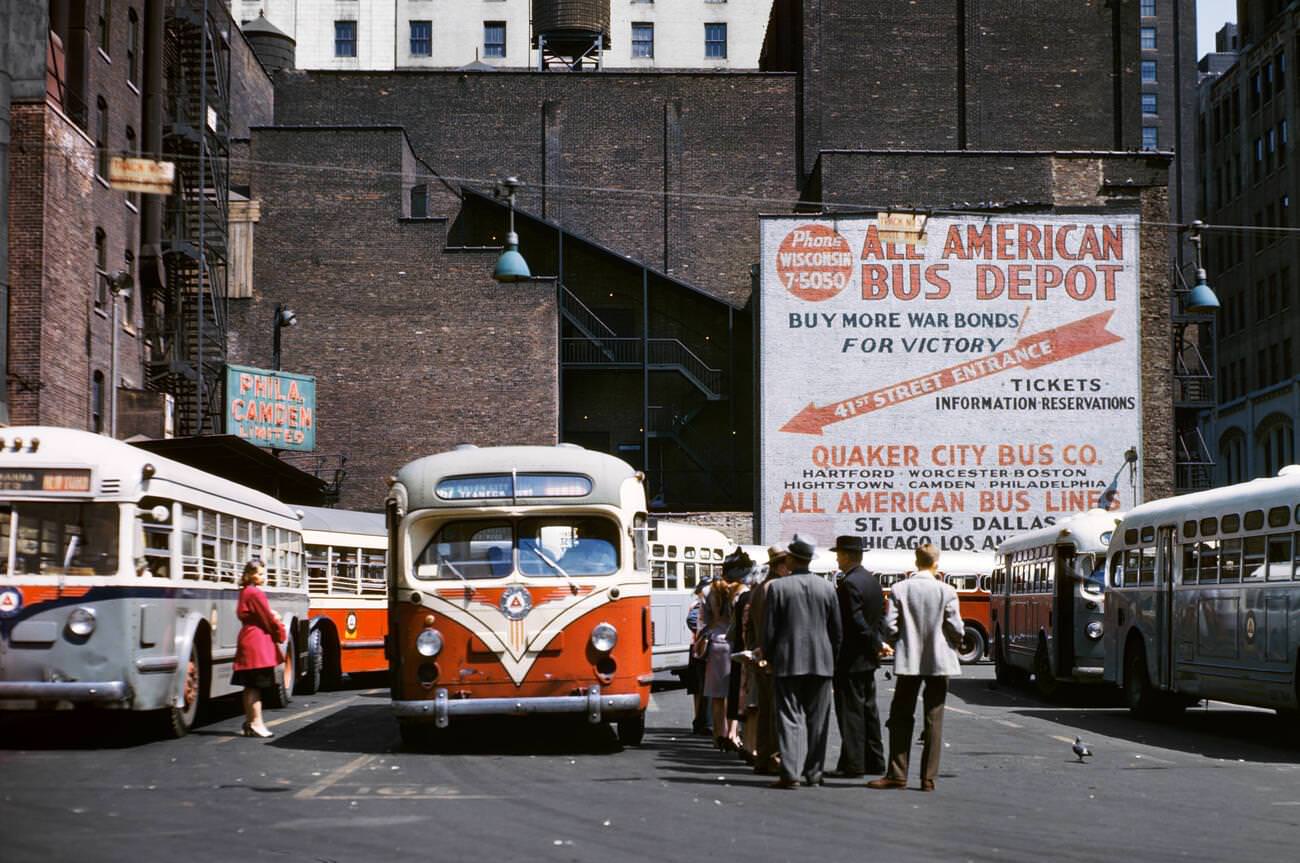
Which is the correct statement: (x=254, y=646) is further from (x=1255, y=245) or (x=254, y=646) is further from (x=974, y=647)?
(x=1255, y=245)

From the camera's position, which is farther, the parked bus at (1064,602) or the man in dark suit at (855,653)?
the parked bus at (1064,602)

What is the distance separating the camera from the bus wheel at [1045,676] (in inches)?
1023

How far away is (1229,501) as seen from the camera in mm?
19234

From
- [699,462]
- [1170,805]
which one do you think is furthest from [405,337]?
[1170,805]

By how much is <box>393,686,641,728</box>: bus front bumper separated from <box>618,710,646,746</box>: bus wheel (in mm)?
721

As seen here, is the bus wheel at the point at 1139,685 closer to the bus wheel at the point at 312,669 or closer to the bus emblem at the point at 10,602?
the bus wheel at the point at 312,669

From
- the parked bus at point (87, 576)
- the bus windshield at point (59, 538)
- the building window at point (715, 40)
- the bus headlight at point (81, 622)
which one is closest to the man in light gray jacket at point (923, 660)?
the parked bus at point (87, 576)

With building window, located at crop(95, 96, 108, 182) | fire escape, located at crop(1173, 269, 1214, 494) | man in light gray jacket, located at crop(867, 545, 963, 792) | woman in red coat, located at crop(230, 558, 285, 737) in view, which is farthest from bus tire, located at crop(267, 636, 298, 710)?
fire escape, located at crop(1173, 269, 1214, 494)

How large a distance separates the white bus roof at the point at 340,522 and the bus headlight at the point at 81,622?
10908mm

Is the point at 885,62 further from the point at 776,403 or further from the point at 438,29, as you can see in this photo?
the point at 438,29

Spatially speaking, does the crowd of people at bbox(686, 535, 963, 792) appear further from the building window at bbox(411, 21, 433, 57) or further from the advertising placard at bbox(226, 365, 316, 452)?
the building window at bbox(411, 21, 433, 57)

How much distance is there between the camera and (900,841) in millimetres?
10383

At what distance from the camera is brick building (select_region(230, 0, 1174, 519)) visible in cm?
5406

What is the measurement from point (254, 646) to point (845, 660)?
6211mm
